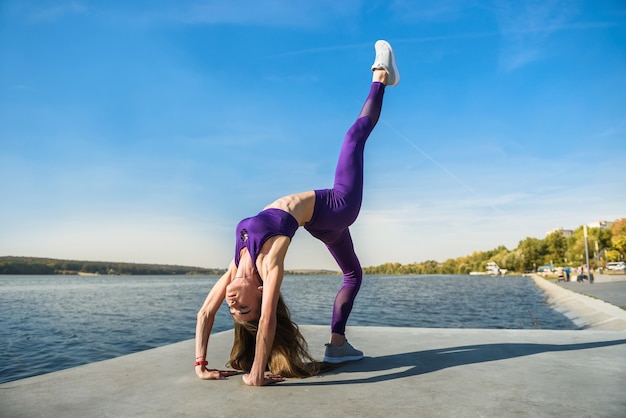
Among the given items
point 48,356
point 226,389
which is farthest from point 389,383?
point 48,356

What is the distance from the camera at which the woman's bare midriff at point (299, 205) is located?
130 inches

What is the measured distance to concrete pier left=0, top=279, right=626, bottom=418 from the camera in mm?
2432

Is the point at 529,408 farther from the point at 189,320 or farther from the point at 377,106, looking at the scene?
the point at 189,320

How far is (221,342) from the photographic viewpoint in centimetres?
498

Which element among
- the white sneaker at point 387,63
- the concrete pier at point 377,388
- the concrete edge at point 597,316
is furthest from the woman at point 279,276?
the concrete edge at point 597,316

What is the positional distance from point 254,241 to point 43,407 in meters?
1.53

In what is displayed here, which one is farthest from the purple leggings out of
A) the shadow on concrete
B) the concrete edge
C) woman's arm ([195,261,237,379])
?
the concrete edge

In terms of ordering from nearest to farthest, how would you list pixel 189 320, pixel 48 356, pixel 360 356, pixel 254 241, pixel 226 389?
1. pixel 226 389
2. pixel 254 241
3. pixel 360 356
4. pixel 48 356
5. pixel 189 320

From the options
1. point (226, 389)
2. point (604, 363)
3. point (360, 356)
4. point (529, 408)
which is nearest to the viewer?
point (529, 408)

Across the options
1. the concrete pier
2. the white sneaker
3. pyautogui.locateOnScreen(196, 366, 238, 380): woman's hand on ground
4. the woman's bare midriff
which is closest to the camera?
the concrete pier

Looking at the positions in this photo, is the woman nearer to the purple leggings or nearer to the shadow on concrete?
the purple leggings

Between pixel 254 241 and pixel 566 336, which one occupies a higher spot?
pixel 254 241

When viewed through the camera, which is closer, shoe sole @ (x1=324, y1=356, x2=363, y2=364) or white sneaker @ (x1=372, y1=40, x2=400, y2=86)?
shoe sole @ (x1=324, y1=356, x2=363, y2=364)

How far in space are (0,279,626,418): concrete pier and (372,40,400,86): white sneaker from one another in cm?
259
